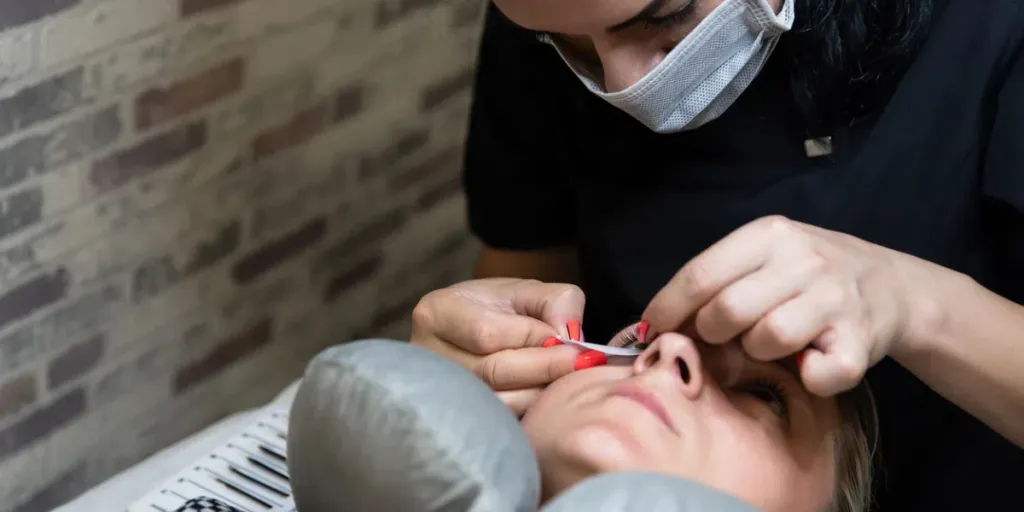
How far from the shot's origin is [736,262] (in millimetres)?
899

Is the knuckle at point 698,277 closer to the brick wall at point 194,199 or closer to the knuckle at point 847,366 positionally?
the knuckle at point 847,366

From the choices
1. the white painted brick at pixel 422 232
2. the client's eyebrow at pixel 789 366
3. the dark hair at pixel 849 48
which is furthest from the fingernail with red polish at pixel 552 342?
the white painted brick at pixel 422 232

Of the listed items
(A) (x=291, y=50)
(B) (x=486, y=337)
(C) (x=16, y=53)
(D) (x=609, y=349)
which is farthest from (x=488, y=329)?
(A) (x=291, y=50)

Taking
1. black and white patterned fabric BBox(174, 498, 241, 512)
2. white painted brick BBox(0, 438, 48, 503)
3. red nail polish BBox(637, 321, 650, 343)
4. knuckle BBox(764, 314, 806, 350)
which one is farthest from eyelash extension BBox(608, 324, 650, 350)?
white painted brick BBox(0, 438, 48, 503)

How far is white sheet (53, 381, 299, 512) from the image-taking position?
133 centimetres

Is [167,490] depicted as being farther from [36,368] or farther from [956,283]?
[956,283]

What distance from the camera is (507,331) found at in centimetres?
106

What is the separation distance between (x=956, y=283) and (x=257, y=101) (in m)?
1.04

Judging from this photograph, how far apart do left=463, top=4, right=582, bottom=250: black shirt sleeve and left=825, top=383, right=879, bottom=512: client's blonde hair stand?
1.33 feet

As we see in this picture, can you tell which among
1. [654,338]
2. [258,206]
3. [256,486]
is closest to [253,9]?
[258,206]

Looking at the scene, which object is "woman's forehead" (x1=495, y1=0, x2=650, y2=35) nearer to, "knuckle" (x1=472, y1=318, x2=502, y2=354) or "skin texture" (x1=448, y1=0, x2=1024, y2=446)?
"skin texture" (x1=448, y1=0, x2=1024, y2=446)

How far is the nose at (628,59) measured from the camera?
39.2 inches

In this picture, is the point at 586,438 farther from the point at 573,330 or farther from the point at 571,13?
the point at 571,13

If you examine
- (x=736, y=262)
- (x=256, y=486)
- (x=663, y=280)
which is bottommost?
(x=256, y=486)
